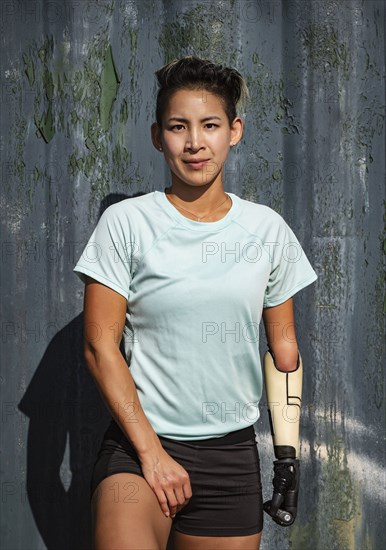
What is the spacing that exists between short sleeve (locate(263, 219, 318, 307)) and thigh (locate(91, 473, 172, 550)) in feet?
2.35

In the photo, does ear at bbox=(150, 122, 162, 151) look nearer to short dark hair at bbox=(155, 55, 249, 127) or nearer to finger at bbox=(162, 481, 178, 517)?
short dark hair at bbox=(155, 55, 249, 127)

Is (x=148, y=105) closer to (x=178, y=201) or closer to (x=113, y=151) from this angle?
(x=113, y=151)

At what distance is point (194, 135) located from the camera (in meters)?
2.51

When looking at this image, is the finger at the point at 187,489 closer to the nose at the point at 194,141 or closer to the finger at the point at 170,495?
the finger at the point at 170,495

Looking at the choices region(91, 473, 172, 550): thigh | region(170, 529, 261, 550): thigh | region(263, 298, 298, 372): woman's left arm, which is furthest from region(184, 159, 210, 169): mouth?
region(170, 529, 261, 550): thigh

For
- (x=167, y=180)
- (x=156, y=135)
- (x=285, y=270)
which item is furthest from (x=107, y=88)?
(x=285, y=270)

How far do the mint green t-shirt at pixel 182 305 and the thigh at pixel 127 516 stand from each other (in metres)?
0.19

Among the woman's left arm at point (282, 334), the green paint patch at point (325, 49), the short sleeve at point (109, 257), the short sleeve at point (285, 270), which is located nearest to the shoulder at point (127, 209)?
the short sleeve at point (109, 257)

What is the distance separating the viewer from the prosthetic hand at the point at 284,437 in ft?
8.71

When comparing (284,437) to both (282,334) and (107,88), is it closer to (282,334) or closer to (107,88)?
(282,334)

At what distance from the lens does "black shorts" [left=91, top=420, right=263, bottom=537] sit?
96.3 inches

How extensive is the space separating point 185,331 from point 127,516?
534mm

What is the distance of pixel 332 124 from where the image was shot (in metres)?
3.49

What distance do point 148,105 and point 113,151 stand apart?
23cm
